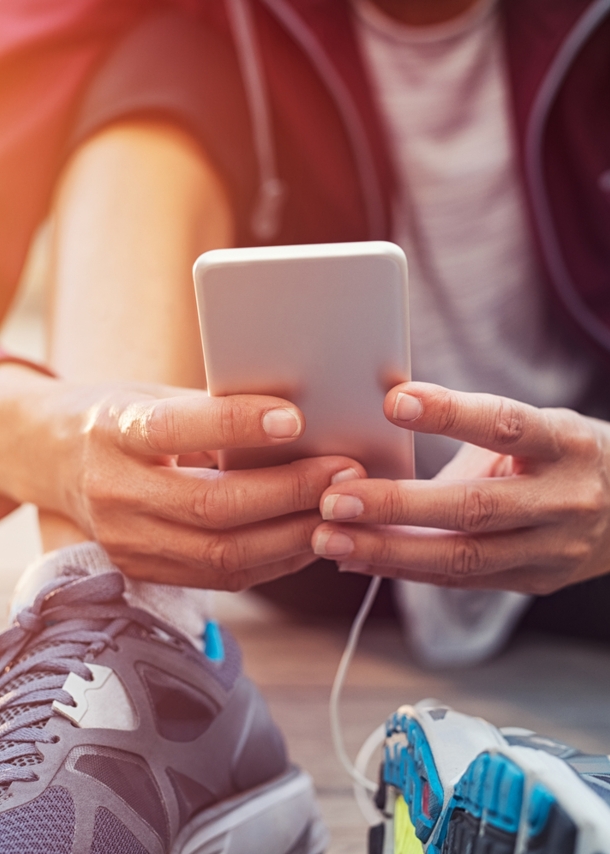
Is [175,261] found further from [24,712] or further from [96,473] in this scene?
[24,712]

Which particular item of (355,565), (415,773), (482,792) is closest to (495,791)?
(482,792)

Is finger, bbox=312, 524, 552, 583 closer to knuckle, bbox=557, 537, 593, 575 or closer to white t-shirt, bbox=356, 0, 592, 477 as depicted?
knuckle, bbox=557, 537, 593, 575

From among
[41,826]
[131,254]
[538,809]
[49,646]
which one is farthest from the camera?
[131,254]

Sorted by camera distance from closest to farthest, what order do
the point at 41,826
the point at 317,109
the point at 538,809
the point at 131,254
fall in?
the point at 538,809 < the point at 41,826 < the point at 131,254 < the point at 317,109

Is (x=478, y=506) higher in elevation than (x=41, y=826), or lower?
higher

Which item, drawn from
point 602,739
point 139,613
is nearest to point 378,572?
point 139,613

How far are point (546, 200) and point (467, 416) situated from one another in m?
0.52

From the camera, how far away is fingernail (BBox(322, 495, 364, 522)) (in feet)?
1.69

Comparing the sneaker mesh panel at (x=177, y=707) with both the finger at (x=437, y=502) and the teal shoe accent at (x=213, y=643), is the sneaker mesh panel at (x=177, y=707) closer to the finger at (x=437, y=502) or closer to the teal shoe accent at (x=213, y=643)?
the teal shoe accent at (x=213, y=643)

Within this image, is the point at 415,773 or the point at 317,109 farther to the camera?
the point at 317,109

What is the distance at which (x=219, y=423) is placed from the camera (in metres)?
0.49

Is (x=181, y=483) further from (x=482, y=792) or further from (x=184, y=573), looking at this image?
(x=482, y=792)

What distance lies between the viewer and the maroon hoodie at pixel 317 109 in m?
0.89

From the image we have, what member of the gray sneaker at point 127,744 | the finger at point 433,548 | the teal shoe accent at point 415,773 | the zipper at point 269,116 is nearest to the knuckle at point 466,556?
the finger at point 433,548
